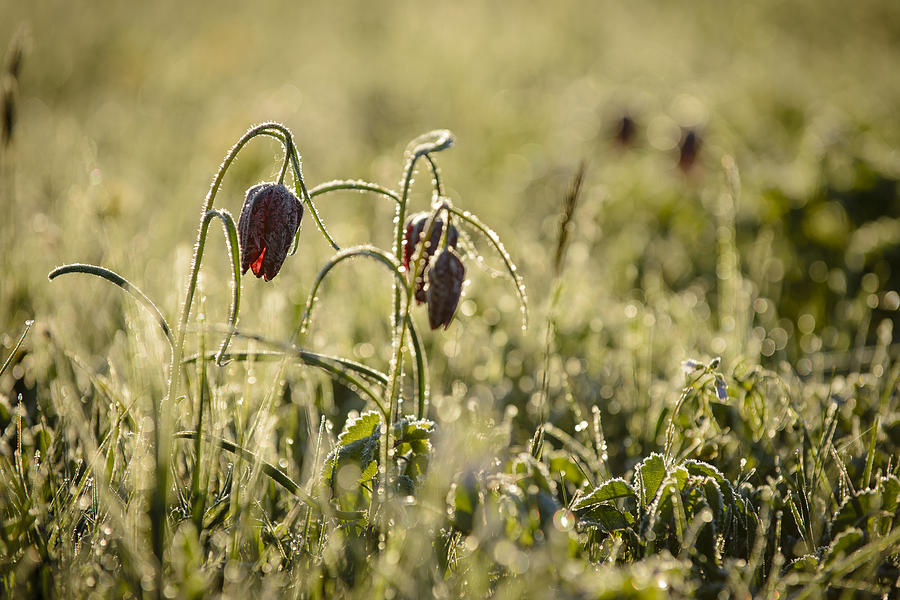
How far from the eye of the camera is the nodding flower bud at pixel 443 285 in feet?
3.71

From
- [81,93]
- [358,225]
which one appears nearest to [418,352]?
[358,225]

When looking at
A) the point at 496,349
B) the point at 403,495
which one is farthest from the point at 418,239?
the point at 496,349

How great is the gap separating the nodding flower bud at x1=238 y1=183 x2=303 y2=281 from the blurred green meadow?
0.13 meters

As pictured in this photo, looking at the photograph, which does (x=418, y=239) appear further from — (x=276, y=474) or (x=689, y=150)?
(x=689, y=150)

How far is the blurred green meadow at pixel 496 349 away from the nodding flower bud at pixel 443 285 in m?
0.09

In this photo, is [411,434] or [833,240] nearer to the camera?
[411,434]

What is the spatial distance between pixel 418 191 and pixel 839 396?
8.29ft

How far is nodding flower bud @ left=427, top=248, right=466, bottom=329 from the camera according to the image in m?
1.13

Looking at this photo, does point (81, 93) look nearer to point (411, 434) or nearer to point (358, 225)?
point (358, 225)

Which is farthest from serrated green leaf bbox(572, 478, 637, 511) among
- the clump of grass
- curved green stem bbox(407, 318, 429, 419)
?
curved green stem bbox(407, 318, 429, 419)

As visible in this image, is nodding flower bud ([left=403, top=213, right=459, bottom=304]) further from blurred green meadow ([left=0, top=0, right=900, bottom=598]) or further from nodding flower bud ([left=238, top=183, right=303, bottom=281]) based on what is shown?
nodding flower bud ([left=238, top=183, right=303, bottom=281])

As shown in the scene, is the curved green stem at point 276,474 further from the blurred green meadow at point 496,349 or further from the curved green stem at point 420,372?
the curved green stem at point 420,372

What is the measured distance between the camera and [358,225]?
2793 mm

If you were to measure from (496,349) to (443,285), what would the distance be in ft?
2.58
